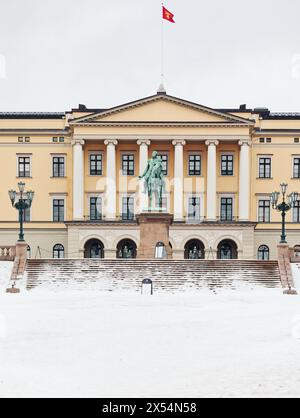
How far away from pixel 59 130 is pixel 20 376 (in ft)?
193

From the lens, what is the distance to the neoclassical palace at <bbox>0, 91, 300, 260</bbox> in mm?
66750

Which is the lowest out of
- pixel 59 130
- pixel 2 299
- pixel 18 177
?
pixel 2 299

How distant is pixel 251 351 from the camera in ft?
50.8

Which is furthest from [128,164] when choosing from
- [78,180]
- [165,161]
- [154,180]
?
[154,180]

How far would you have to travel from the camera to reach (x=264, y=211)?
69938 mm

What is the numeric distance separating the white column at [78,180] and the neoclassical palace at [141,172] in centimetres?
9

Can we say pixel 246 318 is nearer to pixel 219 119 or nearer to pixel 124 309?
pixel 124 309

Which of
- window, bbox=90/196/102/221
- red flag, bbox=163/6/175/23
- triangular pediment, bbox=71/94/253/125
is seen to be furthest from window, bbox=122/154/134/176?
red flag, bbox=163/6/175/23

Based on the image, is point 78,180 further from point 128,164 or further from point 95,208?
point 128,164

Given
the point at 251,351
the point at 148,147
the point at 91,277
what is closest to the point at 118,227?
the point at 148,147

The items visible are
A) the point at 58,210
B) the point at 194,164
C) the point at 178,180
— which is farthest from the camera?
the point at 58,210

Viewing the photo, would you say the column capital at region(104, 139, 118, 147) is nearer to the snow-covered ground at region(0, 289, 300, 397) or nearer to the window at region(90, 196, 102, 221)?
the window at region(90, 196, 102, 221)

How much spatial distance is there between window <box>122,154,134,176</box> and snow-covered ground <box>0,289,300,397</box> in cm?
4238

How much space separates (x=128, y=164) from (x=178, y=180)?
5299 mm
